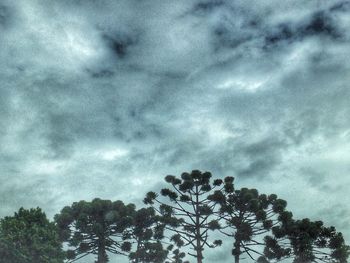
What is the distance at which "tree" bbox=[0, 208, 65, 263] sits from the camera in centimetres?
3984

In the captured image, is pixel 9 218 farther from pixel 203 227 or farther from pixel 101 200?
pixel 203 227

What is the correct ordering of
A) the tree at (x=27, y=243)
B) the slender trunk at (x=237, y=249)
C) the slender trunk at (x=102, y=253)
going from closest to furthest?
the tree at (x=27, y=243), the slender trunk at (x=237, y=249), the slender trunk at (x=102, y=253)

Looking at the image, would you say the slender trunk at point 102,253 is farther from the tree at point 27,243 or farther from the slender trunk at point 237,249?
the slender trunk at point 237,249

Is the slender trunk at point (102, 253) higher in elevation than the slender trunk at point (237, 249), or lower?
higher

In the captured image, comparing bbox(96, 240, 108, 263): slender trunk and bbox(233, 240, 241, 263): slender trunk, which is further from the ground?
bbox(96, 240, 108, 263): slender trunk

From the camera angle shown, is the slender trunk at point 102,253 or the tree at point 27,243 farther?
the slender trunk at point 102,253

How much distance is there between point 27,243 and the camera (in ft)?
134

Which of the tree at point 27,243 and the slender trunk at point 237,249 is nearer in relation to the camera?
the tree at point 27,243

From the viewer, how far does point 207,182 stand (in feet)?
138

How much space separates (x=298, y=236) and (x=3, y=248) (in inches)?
1115

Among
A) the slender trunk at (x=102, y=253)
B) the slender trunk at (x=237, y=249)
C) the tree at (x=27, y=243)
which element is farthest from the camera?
the slender trunk at (x=102, y=253)

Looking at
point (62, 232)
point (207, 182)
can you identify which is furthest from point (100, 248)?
point (207, 182)

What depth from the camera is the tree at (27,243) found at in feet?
131

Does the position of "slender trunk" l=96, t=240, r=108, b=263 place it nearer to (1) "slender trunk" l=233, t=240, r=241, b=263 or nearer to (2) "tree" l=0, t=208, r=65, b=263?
(2) "tree" l=0, t=208, r=65, b=263
